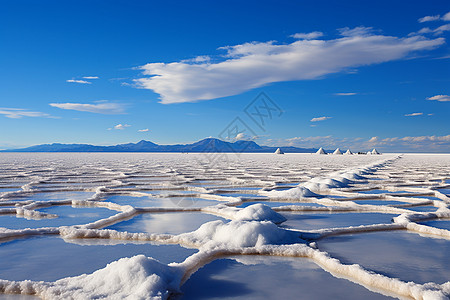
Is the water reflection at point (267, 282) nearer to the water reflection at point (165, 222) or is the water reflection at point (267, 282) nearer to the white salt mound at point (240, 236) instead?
the white salt mound at point (240, 236)

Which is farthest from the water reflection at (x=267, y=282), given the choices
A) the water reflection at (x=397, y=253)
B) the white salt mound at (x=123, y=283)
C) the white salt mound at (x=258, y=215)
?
the white salt mound at (x=258, y=215)

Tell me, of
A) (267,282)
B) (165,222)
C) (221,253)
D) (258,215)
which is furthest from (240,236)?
(165,222)

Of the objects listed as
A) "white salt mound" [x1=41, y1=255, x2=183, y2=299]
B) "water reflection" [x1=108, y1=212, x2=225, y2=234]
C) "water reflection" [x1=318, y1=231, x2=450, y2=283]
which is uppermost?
"white salt mound" [x1=41, y1=255, x2=183, y2=299]

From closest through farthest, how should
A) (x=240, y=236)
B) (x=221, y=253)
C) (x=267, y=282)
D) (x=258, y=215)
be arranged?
1. (x=267, y=282)
2. (x=221, y=253)
3. (x=240, y=236)
4. (x=258, y=215)

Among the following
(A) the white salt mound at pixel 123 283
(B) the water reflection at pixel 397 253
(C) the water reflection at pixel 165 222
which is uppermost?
(A) the white salt mound at pixel 123 283

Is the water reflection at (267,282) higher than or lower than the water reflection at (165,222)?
lower

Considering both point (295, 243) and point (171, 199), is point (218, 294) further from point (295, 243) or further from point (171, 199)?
point (171, 199)

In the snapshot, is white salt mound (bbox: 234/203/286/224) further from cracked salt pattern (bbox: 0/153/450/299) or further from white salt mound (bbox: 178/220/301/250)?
white salt mound (bbox: 178/220/301/250)

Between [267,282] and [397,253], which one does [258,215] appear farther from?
[267,282]

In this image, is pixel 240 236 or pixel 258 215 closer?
pixel 240 236

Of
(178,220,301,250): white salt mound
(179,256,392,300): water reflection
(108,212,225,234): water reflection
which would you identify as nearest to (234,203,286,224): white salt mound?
(108,212,225,234): water reflection

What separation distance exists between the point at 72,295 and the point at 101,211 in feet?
8.10

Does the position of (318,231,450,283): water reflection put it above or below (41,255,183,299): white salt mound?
below

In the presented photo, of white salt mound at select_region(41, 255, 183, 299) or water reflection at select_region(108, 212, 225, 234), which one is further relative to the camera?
water reflection at select_region(108, 212, 225, 234)
